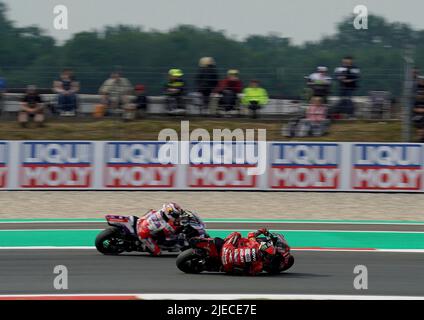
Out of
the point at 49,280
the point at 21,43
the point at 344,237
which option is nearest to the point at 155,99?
the point at 21,43

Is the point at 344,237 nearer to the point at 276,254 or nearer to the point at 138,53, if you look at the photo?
the point at 276,254

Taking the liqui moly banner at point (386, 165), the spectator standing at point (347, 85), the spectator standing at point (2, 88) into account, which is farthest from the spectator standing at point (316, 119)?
the spectator standing at point (2, 88)

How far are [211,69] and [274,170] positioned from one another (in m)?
2.92

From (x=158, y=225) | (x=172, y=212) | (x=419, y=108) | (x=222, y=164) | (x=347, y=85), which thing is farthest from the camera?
(x=347, y=85)

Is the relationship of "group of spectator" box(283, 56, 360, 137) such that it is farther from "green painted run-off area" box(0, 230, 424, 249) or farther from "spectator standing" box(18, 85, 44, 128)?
"spectator standing" box(18, 85, 44, 128)

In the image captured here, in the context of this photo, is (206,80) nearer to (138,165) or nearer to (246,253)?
(138,165)

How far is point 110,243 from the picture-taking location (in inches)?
436

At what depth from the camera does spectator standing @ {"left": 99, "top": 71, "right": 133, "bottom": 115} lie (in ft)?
57.5

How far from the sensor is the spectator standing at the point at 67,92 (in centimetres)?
1762

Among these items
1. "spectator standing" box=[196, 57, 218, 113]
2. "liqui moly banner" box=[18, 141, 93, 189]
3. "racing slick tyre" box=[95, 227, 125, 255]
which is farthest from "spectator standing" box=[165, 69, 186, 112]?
"racing slick tyre" box=[95, 227, 125, 255]

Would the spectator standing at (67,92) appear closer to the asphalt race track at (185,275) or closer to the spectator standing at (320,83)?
the spectator standing at (320,83)

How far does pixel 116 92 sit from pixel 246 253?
868 cm

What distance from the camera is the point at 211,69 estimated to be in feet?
58.6

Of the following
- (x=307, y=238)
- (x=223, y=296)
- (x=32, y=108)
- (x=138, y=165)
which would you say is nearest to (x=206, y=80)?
(x=138, y=165)
